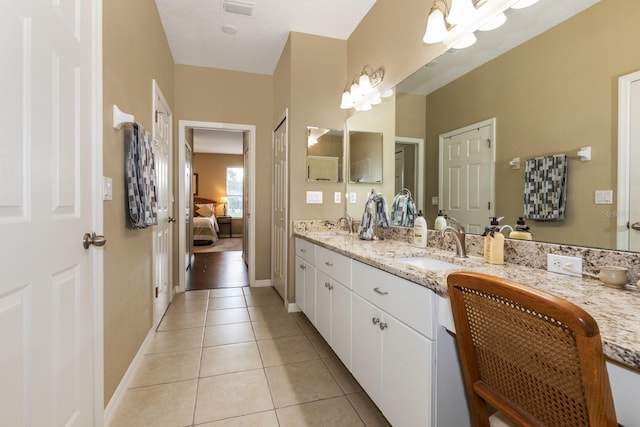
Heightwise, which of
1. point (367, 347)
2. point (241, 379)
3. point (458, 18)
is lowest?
point (241, 379)

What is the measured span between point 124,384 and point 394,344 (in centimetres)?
157

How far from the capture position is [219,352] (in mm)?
2201

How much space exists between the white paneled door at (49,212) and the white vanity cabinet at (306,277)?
4.57ft

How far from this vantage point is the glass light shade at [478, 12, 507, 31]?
147 cm

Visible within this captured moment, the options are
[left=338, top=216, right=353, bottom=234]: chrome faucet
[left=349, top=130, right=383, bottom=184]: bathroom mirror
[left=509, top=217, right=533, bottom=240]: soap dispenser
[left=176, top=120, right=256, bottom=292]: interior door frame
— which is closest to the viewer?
[left=509, top=217, right=533, bottom=240]: soap dispenser

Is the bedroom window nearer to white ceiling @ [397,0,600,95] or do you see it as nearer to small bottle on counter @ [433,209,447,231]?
white ceiling @ [397,0,600,95]

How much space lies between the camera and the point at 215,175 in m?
9.31

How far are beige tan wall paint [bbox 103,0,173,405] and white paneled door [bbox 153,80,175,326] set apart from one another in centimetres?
19

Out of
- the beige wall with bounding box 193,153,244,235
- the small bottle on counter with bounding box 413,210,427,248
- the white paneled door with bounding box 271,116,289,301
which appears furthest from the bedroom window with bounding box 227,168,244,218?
the small bottle on counter with bounding box 413,210,427,248

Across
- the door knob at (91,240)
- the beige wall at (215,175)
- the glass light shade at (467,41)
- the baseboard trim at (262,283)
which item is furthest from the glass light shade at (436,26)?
the beige wall at (215,175)

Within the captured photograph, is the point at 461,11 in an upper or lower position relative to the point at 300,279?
upper

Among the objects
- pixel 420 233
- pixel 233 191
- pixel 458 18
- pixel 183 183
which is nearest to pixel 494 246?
pixel 420 233

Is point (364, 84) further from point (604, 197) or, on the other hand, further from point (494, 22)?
point (604, 197)

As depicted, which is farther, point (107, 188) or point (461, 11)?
point (461, 11)
